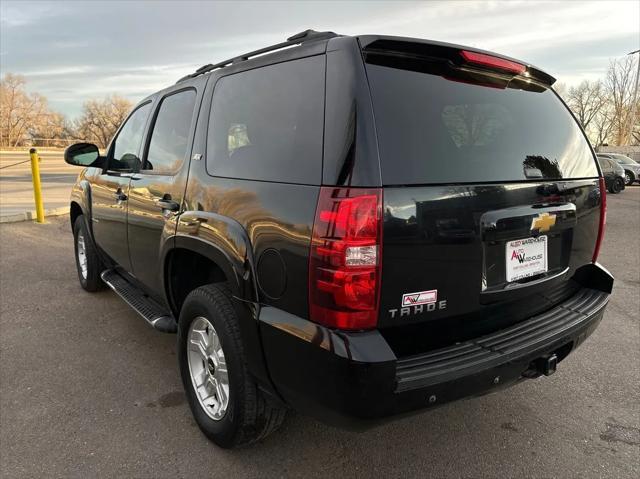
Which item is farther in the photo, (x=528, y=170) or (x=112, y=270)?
(x=112, y=270)

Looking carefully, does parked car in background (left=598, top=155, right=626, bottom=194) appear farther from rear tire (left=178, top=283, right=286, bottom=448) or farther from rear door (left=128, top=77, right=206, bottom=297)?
rear tire (left=178, top=283, right=286, bottom=448)

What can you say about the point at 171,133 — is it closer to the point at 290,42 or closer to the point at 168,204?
the point at 168,204

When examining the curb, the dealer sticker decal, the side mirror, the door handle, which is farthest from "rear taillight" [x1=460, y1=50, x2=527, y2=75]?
the curb

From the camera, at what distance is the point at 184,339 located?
2.71 meters

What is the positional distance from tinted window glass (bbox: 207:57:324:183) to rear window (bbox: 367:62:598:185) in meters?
0.28

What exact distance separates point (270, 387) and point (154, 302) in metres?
1.74

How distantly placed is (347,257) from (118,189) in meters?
2.58

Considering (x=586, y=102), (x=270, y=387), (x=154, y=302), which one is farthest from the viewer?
(x=586, y=102)

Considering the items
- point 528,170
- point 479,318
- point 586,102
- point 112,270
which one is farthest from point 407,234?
point 586,102

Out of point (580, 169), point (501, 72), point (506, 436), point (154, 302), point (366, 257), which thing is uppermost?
point (501, 72)

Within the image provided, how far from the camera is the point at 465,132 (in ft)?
6.89

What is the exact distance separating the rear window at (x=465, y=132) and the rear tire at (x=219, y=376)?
109 cm

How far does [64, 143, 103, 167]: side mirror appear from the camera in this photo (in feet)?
13.6

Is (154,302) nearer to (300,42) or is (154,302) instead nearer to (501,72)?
(300,42)
